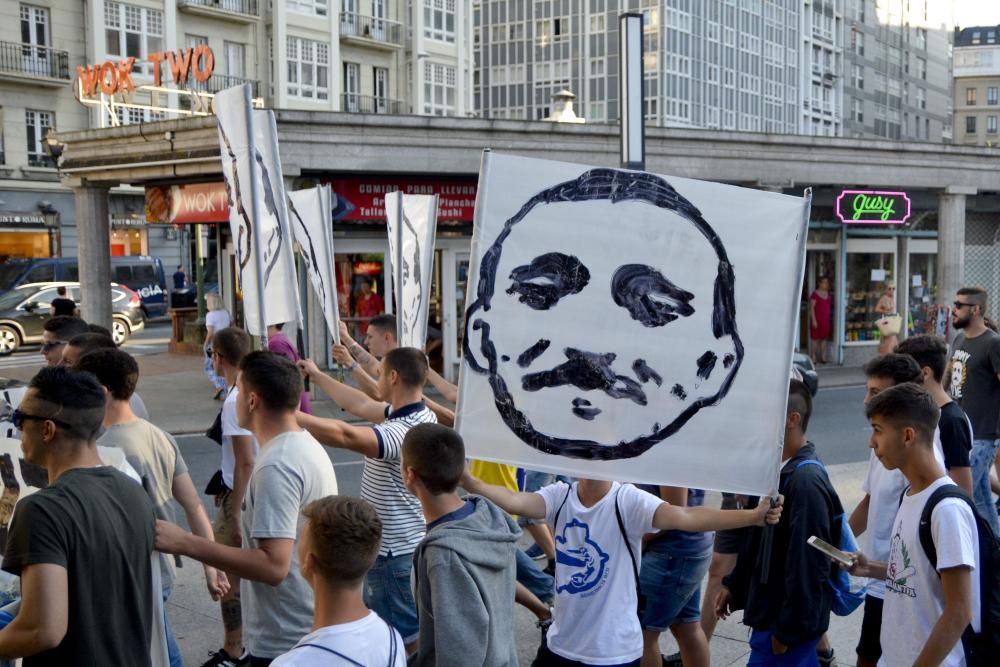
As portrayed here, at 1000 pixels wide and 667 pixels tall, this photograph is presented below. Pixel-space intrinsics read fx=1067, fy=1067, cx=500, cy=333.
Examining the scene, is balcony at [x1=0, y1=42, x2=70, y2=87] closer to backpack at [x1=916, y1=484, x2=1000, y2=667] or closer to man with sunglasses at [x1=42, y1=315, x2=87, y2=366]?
man with sunglasses at [x1=42, y1=315, x2=87, y2=366]

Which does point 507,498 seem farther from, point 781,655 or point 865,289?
point 865,289

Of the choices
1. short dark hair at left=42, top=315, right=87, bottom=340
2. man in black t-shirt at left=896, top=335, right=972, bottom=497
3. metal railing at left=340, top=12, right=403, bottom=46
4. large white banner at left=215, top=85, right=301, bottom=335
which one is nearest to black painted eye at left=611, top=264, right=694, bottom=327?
man in black t-shirt at left=896, top=335, right=972, bottom=497

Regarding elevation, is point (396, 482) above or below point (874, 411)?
below

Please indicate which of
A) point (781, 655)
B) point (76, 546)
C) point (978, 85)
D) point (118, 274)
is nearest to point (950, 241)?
point (781, 655)

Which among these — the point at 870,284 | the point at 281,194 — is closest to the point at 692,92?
the point at 870,284

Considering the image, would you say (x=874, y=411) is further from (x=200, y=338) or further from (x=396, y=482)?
(x=200, y=338)

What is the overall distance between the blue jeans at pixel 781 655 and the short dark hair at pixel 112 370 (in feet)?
9.30

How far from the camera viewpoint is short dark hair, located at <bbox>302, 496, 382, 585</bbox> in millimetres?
2904

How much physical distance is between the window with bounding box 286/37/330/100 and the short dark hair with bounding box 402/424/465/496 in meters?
45.7

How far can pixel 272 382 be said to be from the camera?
4.09 m

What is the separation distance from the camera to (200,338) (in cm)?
2373

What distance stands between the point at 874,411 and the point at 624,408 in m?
0.90

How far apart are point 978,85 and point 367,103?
10086 cm

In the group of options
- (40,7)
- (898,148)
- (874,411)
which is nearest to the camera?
(874,411)
